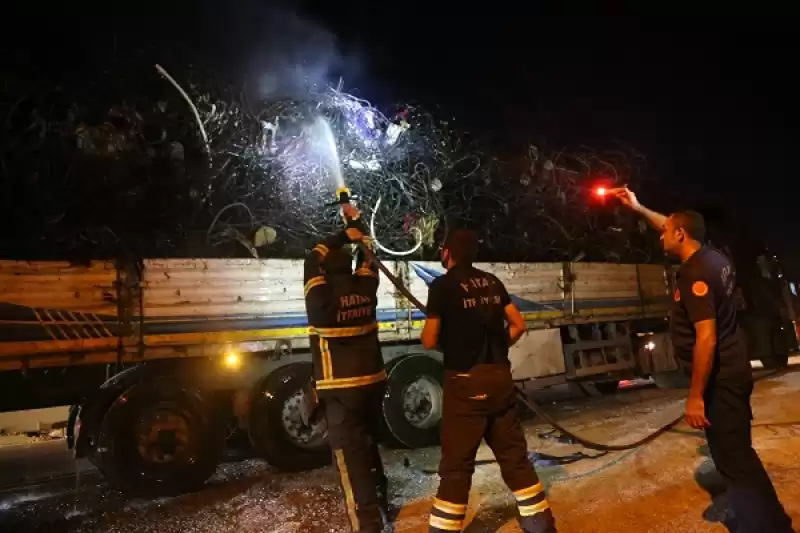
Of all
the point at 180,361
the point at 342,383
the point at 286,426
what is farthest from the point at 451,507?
the point at 180,361

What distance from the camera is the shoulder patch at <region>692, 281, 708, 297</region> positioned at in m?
3.33

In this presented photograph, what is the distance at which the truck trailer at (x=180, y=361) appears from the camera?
4.79m

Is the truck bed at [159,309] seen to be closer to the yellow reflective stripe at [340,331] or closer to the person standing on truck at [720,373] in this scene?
the yellow reflective stripe at [340,331]

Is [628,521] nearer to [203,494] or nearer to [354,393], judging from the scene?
[354,393]

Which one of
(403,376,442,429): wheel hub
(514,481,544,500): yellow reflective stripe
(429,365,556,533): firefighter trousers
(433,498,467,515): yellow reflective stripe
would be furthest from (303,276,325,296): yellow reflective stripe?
(403,376,442,429): wheel hub

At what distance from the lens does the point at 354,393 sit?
151 inches

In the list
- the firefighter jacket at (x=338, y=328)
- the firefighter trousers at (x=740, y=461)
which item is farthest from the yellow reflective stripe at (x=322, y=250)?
the firefighter trousers at (x=740, y=461)

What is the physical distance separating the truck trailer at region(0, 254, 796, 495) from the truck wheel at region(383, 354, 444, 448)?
0.6 inches

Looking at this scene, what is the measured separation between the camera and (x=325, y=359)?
387cm

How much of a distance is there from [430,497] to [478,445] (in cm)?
146

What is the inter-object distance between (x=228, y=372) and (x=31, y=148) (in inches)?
110

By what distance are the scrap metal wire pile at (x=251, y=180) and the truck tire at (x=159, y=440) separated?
1.30 metres

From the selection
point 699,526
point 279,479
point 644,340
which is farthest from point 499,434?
point 644,340

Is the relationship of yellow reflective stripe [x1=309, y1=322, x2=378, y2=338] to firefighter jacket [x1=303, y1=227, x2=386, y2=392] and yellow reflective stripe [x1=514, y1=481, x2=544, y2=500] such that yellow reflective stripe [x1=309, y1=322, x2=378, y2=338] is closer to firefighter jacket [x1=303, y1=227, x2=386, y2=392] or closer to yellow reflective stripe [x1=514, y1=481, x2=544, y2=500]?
firefighter jacket [x1=303, y1=227, x2=386, y2=392]
